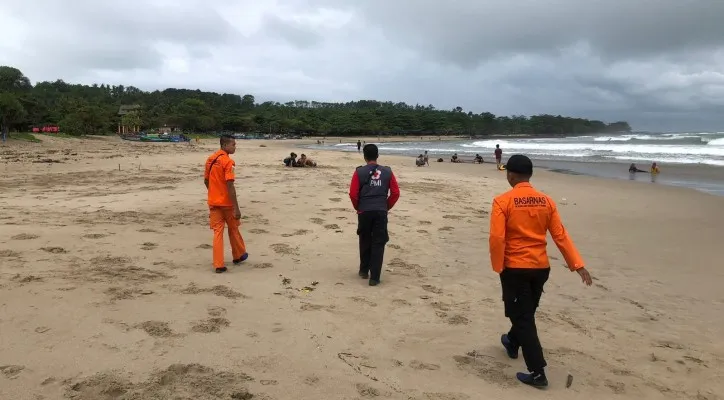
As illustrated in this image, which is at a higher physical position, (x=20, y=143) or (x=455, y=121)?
(x=455, y=121)

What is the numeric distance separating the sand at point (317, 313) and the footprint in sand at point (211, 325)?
0.02 m

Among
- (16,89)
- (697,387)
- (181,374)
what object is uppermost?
(16,89)

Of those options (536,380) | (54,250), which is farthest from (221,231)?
(536,380)

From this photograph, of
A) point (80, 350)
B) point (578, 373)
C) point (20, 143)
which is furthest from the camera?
point (20, 143)

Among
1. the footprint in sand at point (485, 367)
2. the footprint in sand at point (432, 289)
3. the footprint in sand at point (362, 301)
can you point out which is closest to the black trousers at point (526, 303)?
the footprint in sand at point (485, 367)

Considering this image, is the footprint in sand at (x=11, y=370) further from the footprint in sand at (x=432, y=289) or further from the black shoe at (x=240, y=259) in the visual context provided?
the footprint in sand at (x=432, y=289)

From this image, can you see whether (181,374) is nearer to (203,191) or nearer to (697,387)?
(697,387)

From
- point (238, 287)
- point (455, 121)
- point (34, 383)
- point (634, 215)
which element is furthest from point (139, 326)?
point (455, 121)

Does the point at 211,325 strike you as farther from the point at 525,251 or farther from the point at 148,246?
the point at 148,246

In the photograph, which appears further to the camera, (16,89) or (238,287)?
(16,89)

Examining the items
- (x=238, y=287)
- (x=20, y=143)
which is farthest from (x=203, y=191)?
(x=20, y=143)

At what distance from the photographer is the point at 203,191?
1219 centimetres

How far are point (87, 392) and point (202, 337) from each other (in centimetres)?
98

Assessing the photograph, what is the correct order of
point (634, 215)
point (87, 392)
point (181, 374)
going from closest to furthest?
1. point (87, 392)
2. point (181, 374)
3. point (634, 215)
